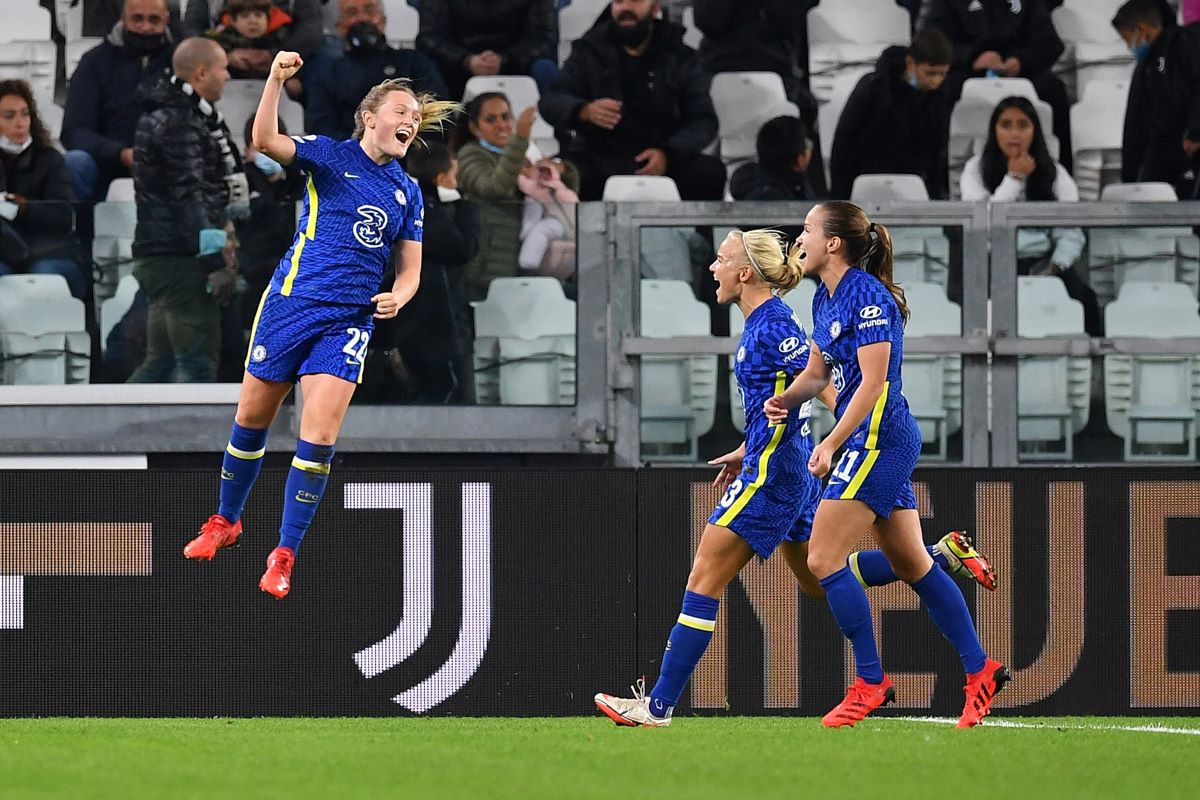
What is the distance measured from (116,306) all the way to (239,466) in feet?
9.59

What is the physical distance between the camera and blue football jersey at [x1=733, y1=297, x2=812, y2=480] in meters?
7.02

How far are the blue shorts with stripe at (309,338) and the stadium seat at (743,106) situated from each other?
575 cm

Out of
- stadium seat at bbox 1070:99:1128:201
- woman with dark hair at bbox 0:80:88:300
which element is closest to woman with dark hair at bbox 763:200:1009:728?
woman with dark hair at bbox 0:80:88:300

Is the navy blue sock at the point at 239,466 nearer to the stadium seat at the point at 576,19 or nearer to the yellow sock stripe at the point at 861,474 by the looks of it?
the yellow sock stripe at the point at 861,474

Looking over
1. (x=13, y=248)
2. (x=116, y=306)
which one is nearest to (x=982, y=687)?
(x=116, y=306)

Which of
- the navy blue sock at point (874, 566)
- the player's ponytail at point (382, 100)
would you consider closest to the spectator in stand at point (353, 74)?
the player's ponytail at point (382, 100)

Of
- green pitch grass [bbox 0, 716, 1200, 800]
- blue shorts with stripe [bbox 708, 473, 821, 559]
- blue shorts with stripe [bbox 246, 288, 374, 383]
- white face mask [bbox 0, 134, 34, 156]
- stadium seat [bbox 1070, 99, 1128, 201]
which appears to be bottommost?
green pitch grass [bbox 0, 716, 1200, 800]

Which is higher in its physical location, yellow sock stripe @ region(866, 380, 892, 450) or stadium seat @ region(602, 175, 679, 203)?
stadium seat @ region(602, 175, 679, 203)

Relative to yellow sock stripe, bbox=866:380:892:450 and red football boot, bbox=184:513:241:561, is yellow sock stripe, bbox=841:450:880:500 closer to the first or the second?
yellow sock stripe, bbox=866:380:892:450

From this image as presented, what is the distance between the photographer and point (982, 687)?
23.6 feet

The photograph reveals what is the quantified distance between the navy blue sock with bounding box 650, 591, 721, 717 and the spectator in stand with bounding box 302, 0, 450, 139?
5.84 m

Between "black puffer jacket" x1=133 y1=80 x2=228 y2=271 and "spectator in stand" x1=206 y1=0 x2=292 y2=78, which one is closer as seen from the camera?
"black puffer jacket" x1=133 y1=80 x2=228 y2=271

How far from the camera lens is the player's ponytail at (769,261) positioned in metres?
7.16

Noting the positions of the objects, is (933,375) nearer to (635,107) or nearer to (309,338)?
(635,107)
